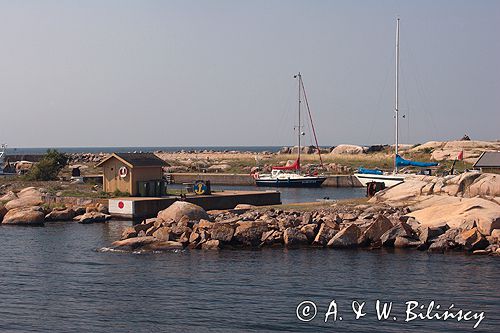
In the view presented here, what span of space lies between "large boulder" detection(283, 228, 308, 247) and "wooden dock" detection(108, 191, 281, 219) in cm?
1704

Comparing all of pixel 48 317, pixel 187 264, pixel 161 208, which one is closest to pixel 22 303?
pixel 48 317

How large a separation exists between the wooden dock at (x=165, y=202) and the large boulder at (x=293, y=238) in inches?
671

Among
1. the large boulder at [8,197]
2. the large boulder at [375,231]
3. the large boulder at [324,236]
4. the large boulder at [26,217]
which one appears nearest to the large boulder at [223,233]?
the large boulder at [324,236]

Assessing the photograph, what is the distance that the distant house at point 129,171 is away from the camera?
2295 inches

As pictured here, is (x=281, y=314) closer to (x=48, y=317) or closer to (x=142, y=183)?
(x=48, y=317)

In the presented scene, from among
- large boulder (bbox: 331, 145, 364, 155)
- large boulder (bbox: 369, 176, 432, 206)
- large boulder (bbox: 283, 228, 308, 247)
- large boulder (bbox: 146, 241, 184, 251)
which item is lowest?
large boulder (bbox: 146, 241, 184, 251)

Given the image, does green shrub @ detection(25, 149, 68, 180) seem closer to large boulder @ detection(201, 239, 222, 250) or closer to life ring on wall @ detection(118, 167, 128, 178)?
life ring on wall @ detection(118, 167, 128, 178)

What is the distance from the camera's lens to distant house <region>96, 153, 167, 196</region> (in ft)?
191

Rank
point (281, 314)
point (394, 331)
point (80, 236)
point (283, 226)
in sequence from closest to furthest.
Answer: point (394, 331), point (281, 314), point (283, 226), point (80, 236)

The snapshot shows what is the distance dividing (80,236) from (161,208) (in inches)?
401

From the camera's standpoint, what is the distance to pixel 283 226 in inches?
1652

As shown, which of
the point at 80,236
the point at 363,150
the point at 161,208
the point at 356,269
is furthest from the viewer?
the point at 363,150

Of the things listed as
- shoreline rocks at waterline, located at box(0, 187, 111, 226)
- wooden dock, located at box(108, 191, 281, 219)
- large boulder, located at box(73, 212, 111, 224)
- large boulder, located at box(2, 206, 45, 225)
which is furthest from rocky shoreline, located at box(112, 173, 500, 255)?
large boulder, located at box(2, 206, 45, 225)

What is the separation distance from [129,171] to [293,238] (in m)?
22.3
